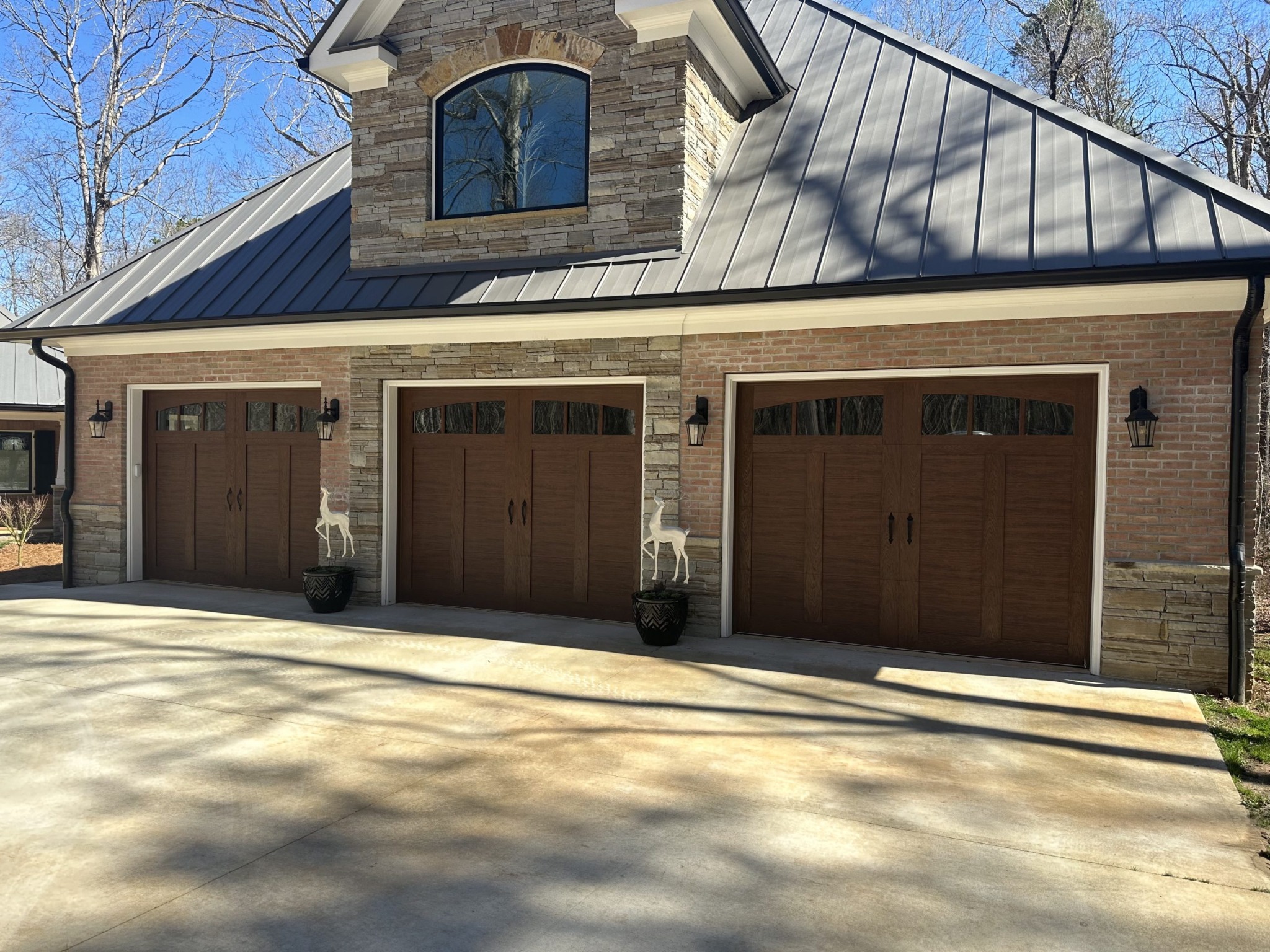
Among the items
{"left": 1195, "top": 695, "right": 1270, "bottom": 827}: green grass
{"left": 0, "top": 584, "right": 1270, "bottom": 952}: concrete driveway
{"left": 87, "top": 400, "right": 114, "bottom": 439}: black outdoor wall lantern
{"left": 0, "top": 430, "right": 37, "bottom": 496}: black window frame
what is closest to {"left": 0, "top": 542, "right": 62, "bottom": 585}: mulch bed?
{"left": 87, "top": 400, "right": 114, "bottom": 439}: black outdoor wall lantern

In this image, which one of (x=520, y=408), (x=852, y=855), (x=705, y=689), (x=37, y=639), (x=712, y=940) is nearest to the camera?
(x=712, y=940)

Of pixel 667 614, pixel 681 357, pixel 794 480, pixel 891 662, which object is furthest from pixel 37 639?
pixel 891 662

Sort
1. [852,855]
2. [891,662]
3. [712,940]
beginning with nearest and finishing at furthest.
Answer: [712,940] < [852,855] < [891,662]

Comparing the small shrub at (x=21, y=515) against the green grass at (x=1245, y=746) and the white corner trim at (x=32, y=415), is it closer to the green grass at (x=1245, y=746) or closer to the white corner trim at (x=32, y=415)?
the white corner trim at (x=32, y=415)

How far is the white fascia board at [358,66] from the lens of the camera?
413 inches

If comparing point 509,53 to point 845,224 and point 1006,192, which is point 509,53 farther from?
point 1006,192

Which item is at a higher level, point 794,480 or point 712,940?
point 794,480

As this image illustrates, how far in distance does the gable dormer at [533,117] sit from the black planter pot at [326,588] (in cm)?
352

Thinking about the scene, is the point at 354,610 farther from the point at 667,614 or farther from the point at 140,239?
the point at 140,239

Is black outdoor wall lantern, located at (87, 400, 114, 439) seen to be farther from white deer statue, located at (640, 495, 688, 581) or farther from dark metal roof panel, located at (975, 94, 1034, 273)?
dark metal roof panel, located at (975, 94, 1034, 273)

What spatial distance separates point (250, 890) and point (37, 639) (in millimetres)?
6296

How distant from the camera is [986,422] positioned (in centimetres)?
834

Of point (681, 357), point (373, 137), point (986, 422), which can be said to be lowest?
point (986, 422)

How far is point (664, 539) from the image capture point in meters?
9.08
